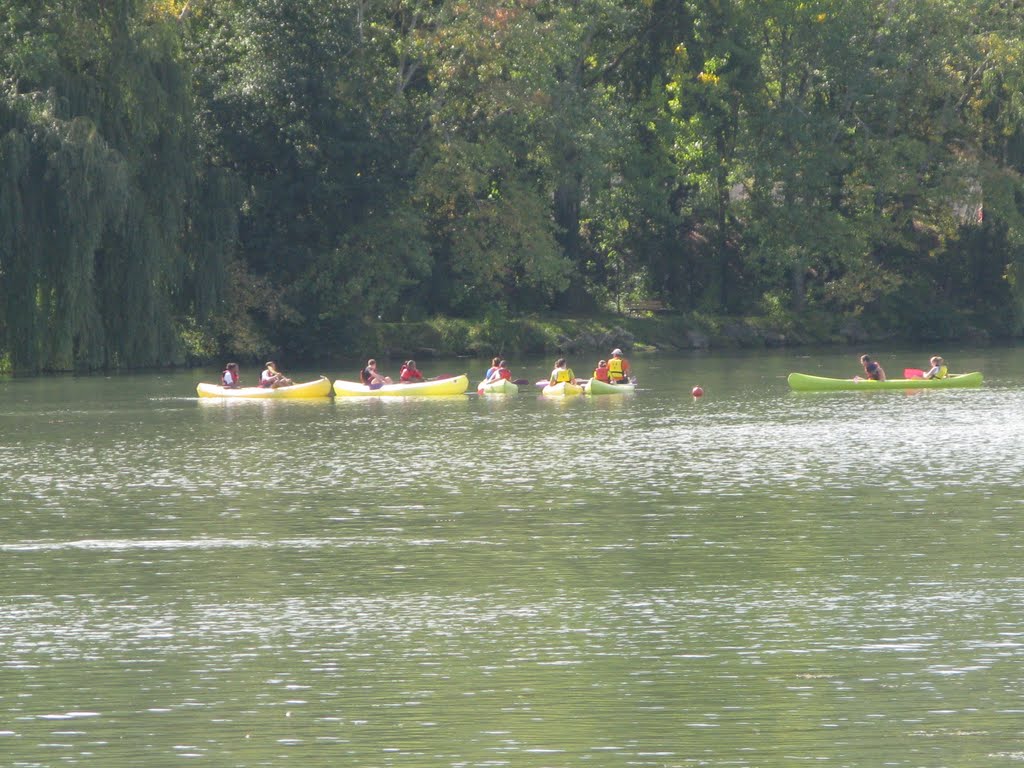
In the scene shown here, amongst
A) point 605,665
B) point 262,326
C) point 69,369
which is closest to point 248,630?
point 605,665

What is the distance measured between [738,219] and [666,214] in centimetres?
411

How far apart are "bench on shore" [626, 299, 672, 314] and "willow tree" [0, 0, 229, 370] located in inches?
1012

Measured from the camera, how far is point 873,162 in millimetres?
69812

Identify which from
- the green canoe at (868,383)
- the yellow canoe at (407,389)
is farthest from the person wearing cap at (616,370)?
the green canoe at (868,383)

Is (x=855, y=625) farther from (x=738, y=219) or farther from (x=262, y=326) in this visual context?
(x=738, y=219)

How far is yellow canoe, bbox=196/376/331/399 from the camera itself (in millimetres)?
42438

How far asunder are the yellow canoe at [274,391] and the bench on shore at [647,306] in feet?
102

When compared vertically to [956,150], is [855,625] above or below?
below

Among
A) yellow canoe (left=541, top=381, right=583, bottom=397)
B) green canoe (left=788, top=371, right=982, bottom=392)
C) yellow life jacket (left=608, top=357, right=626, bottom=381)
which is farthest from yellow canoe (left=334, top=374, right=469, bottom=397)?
green canoe (left=788, top=371, right=982, bottom=392)

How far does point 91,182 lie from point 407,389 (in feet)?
34.9

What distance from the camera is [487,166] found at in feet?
200

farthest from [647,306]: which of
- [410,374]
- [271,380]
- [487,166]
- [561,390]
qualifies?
[271,380]

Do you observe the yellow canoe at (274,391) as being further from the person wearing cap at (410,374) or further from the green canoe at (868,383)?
the green canoe at (868,383)

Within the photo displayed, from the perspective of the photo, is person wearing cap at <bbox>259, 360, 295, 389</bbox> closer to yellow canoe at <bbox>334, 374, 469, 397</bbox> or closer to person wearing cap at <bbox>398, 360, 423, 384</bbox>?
yellow canoe at <bbox>334, 374, 469, 397</bbox>
